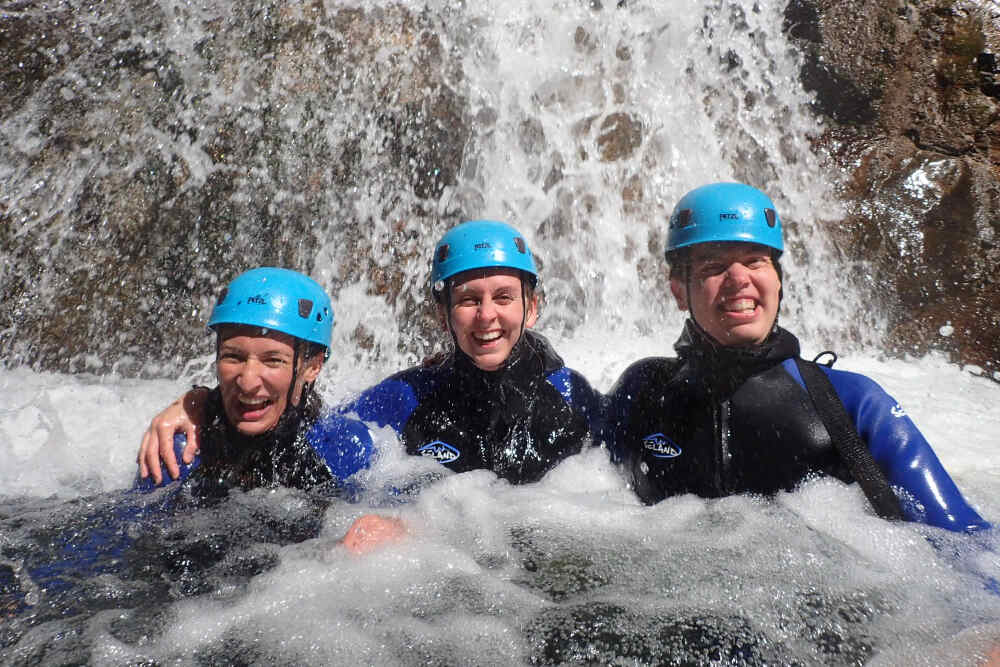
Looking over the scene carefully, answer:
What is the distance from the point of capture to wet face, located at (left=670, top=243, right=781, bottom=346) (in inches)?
118

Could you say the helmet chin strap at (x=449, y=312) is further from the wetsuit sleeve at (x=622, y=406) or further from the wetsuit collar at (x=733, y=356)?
the wetsuit collar at (x=733, y=356)

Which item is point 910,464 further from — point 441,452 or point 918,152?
point 918,152

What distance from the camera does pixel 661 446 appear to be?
10.4ft

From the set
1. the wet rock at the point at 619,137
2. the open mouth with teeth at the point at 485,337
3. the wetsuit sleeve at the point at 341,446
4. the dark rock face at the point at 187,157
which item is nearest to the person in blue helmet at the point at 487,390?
the open mouth with teeth at the point at 485,337

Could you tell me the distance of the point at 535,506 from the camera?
313 cm

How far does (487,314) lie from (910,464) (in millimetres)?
1816

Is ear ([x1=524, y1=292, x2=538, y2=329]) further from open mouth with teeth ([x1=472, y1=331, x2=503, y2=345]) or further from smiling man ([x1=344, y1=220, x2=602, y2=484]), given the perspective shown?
open mouth with teeth ([x1=472, y1=331, x2=503, y2=345])

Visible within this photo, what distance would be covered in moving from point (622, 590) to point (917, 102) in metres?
6.17

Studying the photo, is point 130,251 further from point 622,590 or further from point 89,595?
point 622,590

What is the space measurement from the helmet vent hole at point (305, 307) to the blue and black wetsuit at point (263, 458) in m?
0.44

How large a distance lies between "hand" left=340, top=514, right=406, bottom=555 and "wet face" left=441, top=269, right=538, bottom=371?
37.3 inches

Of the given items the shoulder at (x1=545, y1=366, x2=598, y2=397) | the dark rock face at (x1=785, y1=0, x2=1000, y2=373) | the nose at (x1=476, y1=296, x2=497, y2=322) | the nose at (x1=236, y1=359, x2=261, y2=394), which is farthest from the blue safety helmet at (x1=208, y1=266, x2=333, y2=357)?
the dark rock face at (x1=785, y1=0, x2=1000, y2=373)

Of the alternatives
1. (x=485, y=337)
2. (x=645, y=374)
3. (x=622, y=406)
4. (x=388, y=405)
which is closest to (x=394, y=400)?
(x=388, y=405)

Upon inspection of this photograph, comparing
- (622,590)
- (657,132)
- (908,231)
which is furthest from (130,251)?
(908,231)
